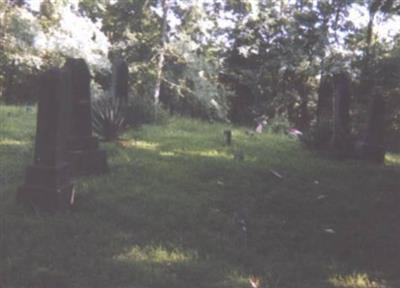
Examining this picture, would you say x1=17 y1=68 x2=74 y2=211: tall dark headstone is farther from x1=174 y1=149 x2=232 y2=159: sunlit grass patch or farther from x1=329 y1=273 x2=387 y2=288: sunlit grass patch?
x1=174 y1=149 x2=232 y2=159: sunlit grass patch

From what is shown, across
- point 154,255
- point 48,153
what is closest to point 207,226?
point 154,255

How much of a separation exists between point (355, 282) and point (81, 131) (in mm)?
4463

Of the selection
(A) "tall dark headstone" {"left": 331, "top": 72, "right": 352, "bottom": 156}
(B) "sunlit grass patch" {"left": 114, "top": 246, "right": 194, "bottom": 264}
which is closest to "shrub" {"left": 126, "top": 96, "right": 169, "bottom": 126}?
(A) "tall dark headstone" {"left": 331, "top": 72, "right": 352, "bottom": 156}

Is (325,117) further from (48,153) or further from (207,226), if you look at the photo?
(48,153)

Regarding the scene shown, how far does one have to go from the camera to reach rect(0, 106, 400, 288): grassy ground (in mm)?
4469

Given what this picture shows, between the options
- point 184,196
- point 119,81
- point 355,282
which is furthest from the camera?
point 119,81

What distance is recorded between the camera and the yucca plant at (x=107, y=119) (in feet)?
33.8

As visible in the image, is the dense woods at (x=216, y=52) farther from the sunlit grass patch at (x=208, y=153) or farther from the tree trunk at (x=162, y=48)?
the sunlit grass patch at (x=208, y=153)

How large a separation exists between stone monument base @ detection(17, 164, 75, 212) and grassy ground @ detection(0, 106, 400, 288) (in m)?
0.14

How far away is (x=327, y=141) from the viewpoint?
11.0 meters

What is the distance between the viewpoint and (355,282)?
4488 millimetres

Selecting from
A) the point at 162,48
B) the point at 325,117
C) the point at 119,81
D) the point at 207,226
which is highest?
the point at 162,48

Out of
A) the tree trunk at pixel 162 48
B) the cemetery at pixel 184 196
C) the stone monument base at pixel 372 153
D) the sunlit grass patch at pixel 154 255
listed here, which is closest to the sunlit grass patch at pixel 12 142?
the cemetery at pixel 184 196

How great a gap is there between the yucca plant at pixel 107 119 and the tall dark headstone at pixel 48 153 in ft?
13.6
